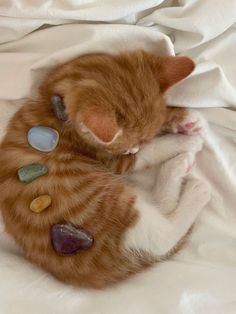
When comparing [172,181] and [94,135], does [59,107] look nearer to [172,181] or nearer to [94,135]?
[94,135]

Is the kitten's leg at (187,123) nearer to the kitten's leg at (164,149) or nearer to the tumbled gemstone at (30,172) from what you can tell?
the kitten's leg at (164,149)

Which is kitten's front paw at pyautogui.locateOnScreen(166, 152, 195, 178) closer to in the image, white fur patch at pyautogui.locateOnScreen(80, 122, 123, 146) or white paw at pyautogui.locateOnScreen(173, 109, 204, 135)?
white paw at pyautogui.locateOnScreen(173, 109, 204, 135)

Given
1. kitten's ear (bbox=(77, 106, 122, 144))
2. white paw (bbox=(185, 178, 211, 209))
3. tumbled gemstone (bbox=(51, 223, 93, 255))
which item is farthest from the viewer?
white paw (bbox=(185, 178, 211, 209))

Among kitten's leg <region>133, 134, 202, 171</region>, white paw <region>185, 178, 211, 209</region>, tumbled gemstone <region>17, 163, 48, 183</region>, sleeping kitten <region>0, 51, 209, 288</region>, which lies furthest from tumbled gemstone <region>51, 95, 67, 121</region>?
white paw <region>185, 178, 211, 209</region>

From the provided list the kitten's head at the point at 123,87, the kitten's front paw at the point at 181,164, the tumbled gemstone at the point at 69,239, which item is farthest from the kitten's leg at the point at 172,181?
the tumbled gemstone at the point at 69,239

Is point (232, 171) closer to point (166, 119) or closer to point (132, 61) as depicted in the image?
point (166, 119)

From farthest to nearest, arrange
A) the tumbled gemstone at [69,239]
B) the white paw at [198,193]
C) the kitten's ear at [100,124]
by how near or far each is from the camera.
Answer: the white paw at [198,193] < the tumbled gemstone at [69,239] < the kitten's ear at [100,124]
